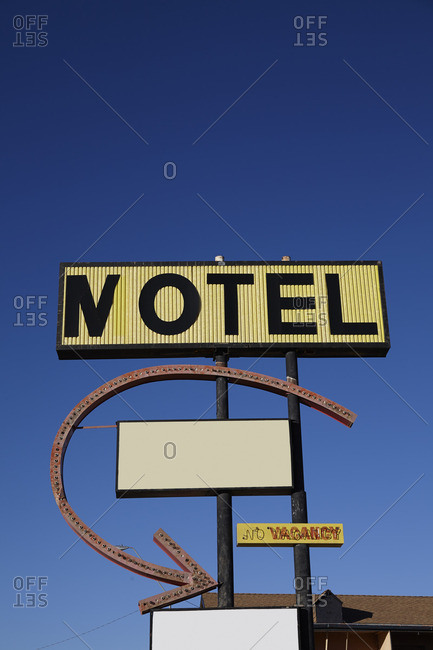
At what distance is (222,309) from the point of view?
1995 centimetres

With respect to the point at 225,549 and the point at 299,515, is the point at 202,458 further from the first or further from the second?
the point at 299,515

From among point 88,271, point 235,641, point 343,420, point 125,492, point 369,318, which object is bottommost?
point 235,641

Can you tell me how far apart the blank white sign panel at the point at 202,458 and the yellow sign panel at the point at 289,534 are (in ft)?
3.16

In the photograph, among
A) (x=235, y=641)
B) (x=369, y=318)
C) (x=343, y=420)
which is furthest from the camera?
(x=369, y=318)

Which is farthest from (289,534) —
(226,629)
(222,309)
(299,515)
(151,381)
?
(222,309)

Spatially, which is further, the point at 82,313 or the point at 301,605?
the point at 82,313

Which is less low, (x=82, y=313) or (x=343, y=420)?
(x=82, y=313)

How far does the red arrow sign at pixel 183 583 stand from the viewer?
657 inches

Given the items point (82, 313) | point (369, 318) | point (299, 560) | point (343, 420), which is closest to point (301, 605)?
point (299, 560)

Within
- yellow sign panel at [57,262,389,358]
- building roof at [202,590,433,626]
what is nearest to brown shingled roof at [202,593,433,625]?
building roof at [202,590,433,626]

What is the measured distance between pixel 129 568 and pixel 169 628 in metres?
1.50

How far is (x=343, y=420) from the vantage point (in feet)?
61.8

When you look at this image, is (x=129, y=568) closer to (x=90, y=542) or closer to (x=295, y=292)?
(x=90, y=542)

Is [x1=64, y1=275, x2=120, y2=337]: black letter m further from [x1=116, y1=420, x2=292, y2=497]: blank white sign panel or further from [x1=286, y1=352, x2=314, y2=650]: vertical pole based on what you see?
[x1=286, y1=352, x2=314, y2=650]: vertical pole
